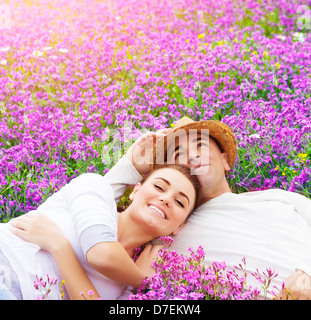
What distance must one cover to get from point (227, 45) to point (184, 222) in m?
3.64

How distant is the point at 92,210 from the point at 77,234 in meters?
0.19

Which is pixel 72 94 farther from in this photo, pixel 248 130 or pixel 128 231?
pixel 128 231

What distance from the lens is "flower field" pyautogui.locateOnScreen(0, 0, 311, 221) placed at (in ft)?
15.3

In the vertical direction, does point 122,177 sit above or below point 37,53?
below

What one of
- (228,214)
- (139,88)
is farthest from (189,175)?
(139,88)

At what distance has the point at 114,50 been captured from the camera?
22.2ft

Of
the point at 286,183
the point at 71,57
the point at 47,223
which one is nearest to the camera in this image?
the point at 47,223

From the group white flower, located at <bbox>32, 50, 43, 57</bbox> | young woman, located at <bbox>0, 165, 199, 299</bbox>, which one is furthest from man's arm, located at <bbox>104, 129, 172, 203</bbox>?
white flower, located at <bbox>32, 50, 43, 57</bbox>

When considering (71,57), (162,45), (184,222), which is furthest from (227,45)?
(184,222)

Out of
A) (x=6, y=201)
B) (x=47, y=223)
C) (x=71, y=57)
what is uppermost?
(x=71, y=57)

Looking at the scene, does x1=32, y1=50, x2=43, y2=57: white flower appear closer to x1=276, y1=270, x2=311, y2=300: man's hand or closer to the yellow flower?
the yellow flower

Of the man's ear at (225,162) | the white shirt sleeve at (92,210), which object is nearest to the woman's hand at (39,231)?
the white shirt sleeve at (92,210)

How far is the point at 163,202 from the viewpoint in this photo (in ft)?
11.5

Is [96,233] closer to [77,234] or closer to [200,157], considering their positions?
[77,234]
